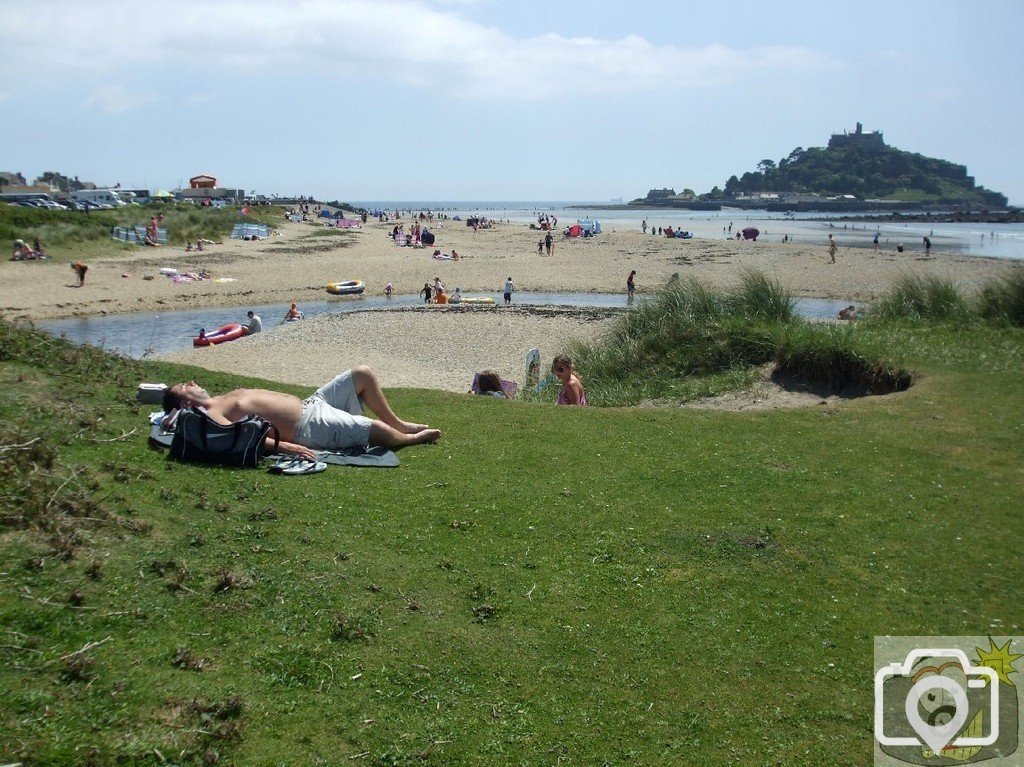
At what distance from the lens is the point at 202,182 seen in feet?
420

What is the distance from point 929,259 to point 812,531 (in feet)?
191

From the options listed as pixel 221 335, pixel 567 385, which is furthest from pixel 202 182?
pixel 567 385

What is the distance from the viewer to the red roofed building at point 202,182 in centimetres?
12669

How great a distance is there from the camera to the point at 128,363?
35.7 feet

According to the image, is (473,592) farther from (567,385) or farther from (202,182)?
(202,182)

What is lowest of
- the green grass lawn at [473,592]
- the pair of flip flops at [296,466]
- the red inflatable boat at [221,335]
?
the red inflatable boat at [221,335]

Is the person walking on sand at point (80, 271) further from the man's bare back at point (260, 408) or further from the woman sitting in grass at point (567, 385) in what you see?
the man's bare back at point (260, 408)

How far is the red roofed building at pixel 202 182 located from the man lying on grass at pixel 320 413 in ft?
428

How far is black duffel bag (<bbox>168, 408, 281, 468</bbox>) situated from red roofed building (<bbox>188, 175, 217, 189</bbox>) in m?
132

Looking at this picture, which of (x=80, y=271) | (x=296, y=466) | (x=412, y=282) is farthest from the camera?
(x=412, y=282)

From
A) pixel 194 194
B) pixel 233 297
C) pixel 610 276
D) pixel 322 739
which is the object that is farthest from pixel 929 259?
pixel 194 194

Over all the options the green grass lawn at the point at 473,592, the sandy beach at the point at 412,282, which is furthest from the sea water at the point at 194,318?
the green grass lawn at the point at 473,592

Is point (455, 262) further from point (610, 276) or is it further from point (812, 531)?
point (812, 531)

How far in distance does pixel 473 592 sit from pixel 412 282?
4525 centimetres
